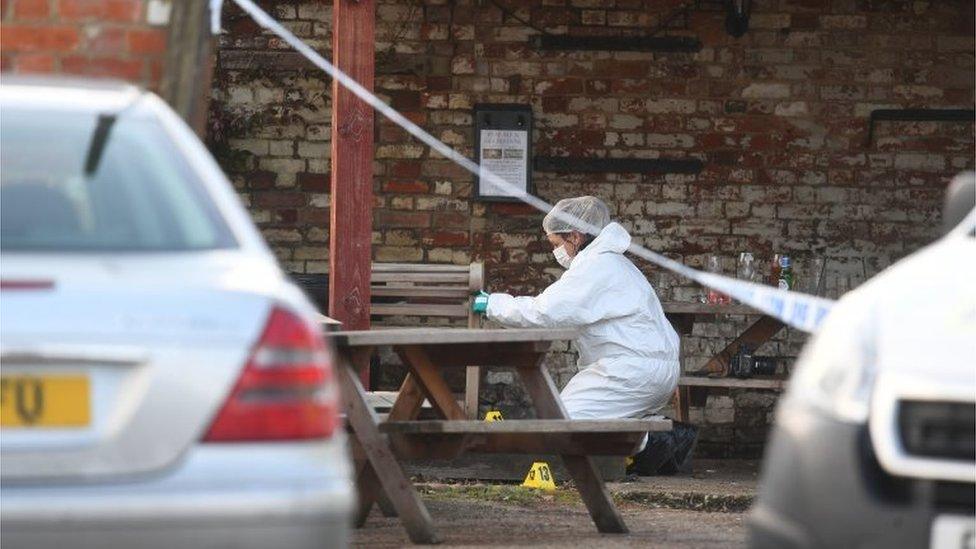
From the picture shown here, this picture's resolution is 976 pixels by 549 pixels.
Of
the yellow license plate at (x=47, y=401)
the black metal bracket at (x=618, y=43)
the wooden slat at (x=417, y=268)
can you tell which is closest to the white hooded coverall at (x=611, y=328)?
the wooden slat at (x=417, y=268)

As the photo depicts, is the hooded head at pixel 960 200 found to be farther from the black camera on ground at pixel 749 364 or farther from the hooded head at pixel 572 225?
the black camera on ground at pixel 749 364

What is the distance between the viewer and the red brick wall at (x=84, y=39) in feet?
19.3

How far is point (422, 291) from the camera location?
925 cm

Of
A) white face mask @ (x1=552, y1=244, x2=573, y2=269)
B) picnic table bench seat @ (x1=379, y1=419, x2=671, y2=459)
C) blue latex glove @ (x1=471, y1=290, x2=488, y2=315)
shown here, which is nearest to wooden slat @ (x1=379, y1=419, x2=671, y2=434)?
picnic table bench seat @ (x1=379, y1=419, x2=671, y2=459)

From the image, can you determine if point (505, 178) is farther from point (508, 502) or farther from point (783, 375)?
point (508, 502)

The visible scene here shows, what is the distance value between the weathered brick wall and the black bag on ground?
129 centimetres

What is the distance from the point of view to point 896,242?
10.5 meters

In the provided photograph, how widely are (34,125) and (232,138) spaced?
6.53 m

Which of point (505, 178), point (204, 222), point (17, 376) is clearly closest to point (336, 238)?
point (505, 178)

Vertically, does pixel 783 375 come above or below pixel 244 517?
below

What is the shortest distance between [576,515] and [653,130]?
350 cm

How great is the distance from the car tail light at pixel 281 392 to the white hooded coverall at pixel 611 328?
5.02 meters

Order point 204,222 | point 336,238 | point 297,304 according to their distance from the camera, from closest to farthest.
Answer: point 297,304
point 204,222
point 336,238

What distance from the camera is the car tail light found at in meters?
3.15
